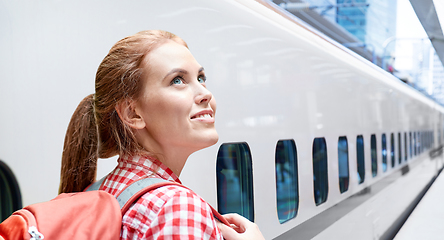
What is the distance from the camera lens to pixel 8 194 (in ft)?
4.16

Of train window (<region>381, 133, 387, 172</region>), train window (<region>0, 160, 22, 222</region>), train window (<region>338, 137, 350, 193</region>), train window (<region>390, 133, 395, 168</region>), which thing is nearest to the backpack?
train window (<region>0, 160, 22, 222</region>)

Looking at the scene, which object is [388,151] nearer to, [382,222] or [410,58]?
[382,222]

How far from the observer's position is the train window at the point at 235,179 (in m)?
2.15

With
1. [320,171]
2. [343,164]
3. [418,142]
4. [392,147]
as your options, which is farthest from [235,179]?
[418,142]

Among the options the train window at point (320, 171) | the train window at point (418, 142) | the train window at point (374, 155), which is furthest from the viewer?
the train window at point (418, 142)

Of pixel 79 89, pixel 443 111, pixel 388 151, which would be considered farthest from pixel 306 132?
pixel 443 111

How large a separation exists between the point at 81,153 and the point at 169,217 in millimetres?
435

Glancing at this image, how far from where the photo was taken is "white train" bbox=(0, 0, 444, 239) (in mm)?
1277

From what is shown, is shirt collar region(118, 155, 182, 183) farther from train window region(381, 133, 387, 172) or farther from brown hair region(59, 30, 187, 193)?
train window region(381, 133, 387, 172)

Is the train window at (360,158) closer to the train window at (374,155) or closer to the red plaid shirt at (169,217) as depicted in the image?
the train window at (374,155)

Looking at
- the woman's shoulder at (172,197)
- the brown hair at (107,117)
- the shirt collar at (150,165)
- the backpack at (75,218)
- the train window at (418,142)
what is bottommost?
the train window at (418,142)

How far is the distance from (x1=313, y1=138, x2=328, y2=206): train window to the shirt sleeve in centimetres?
264

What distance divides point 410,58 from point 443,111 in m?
11.2

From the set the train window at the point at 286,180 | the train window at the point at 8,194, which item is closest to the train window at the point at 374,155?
the train window at the point at 286,180
